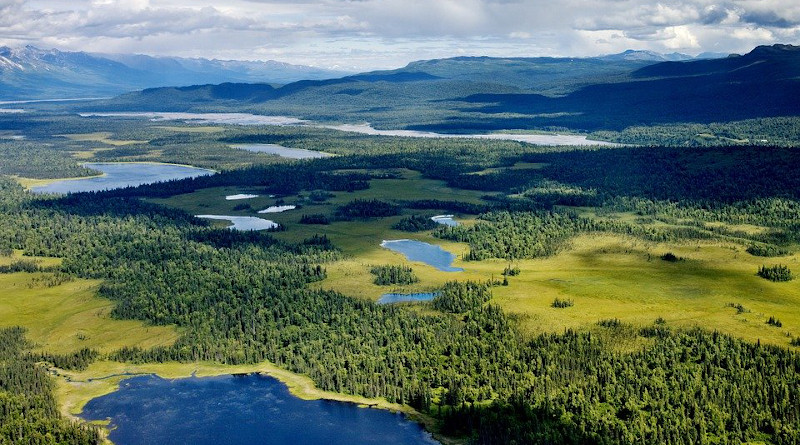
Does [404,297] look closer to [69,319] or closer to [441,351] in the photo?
[441,351]

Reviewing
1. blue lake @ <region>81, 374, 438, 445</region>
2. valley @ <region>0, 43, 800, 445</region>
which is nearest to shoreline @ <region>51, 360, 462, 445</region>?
valley @ <region>0, 43, 800, 445</region>

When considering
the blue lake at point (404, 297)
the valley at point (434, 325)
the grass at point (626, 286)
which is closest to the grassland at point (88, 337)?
the valley at point (434, 325)

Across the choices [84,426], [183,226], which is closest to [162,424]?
[84,426]

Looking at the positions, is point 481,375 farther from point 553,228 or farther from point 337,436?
point 553,228

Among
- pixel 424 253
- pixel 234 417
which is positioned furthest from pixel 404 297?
pixel 234 417

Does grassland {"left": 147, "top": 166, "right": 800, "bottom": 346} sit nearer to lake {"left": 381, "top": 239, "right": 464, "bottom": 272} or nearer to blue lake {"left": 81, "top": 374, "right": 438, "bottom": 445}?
lake {"left": 381, "top": 239, "right": 464, "bottom": 272}
